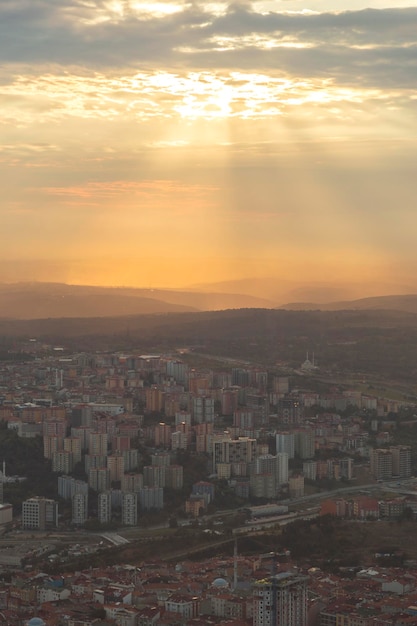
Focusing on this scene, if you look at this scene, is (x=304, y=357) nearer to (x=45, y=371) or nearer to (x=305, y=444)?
(x=45, y=371)

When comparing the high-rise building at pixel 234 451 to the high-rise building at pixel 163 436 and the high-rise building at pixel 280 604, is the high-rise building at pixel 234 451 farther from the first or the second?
the high-rise building at pixel 280 604

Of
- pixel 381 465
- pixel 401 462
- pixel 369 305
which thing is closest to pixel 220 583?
pixel 381 465

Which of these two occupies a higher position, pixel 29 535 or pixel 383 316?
pixel 383 316

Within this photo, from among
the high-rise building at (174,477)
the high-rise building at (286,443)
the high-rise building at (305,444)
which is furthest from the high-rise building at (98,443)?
the high-rise building at (305,444)

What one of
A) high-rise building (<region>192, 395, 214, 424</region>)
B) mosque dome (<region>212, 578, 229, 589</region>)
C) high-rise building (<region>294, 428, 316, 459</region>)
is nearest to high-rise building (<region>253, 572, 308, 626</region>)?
mosque dome (<region>212, 578, 229, 589</region>)

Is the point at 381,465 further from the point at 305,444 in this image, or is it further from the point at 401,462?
the point at 305,444

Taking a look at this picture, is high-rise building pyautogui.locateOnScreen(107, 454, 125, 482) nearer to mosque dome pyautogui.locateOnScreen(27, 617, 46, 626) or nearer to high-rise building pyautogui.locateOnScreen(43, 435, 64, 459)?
high-rise building pyautogui.locateOnScreen(43, 435, 64, 459)

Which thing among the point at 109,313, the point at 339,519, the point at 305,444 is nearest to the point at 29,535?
the point at 339,519
